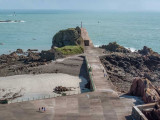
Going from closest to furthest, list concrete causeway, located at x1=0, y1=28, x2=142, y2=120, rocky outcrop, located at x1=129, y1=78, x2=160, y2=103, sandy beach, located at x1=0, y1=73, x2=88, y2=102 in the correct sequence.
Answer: concrete causeway, located at x1=0, y1=28, x2=142, y2=120 < rocky outcrop, located at x1=129, y1=78, x2=160, y2=103 < sandy beach, located at x1=0, y1=73, x2=88, y2=102

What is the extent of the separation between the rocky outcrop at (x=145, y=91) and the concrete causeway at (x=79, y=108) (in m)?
1.26

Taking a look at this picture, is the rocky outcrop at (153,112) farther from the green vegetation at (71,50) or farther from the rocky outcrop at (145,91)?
the green vegetation at (71,50)

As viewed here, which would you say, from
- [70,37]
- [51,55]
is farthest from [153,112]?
[70,37]

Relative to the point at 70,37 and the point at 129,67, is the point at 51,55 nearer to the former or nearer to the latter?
the point at 70,37

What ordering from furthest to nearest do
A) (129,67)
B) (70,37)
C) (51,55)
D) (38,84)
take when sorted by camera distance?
(70,37), (51,55), (129,67), (38,84)

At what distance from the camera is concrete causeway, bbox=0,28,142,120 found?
72.6 ft

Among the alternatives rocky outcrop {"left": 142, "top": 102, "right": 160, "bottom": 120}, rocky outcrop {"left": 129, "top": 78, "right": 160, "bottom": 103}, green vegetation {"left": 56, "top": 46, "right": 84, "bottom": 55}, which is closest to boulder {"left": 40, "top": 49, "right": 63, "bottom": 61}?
green vegetation {"left": 56, "top": 46, "right": 84, "bottom": 55}

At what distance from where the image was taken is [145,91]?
24359mm

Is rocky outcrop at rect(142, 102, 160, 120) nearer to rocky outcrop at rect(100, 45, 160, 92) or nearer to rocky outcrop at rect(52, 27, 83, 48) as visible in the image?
rocky outcrop at rect(100, 45, 160, 92)

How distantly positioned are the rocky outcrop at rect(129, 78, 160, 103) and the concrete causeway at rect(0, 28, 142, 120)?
126cm

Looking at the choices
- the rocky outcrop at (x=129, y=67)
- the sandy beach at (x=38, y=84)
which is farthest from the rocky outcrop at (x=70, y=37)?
the sandy beach at (x=38, y=84)

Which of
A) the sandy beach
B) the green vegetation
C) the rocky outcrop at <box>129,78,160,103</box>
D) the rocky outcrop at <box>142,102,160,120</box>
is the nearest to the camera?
the rocky outcrop at <box>142,102,160,120</box>

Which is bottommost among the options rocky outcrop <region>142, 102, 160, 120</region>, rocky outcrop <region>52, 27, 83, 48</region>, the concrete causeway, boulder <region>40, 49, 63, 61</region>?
the concrete causeway

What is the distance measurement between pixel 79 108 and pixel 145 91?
8150 millimetres
